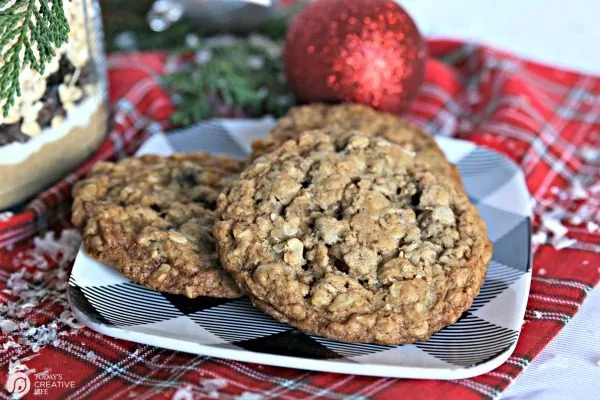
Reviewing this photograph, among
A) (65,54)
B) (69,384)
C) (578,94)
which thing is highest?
(65,54)

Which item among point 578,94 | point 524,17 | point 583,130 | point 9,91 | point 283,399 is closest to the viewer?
point 283,399

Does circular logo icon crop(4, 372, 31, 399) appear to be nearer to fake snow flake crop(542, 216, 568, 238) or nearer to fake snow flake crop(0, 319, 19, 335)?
fake snow flake crop(0, 319, 19, 335)

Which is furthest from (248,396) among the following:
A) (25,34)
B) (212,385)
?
(25,34)

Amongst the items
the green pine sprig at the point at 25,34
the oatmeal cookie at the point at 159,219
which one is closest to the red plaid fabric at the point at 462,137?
the oatmeal cookie at the point at 159,219

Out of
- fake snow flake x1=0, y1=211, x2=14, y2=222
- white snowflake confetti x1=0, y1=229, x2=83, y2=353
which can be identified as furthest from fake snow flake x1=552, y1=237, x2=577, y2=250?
fake snow flake x1=0, y1=211, x2=14, y2=222

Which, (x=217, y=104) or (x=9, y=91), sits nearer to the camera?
(x=9, y=91)

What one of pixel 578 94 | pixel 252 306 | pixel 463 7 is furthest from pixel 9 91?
pixel 463 7

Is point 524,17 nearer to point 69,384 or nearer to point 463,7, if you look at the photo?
point 463,7
